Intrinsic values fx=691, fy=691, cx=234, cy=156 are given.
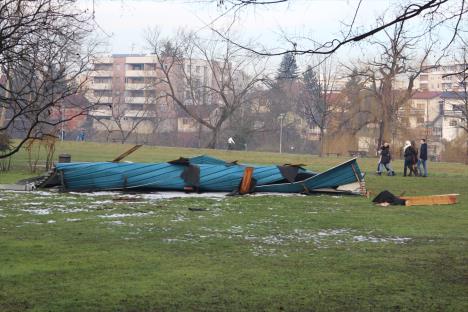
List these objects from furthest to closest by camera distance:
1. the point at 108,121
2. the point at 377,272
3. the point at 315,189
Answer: the point at 108,121 → the point at 315,189 → the point at 377,272

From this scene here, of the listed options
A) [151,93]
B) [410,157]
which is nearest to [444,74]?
[410,157]

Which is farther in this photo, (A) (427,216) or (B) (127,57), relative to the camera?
(B) (127,57)

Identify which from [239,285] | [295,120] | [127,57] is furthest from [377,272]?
[127,57]

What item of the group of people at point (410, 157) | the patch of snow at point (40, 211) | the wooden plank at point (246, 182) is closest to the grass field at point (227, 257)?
the patch of snow at point (40, 211)

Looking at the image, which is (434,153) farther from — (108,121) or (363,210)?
(363,210)

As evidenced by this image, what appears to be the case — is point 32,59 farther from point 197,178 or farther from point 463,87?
point 463,87

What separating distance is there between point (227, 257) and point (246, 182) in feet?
37.6

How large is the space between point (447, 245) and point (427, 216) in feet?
16.1

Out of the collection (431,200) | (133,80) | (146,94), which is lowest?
(431,200)

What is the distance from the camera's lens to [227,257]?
9945 millimetres

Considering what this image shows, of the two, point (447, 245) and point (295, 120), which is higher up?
point (295, 120)

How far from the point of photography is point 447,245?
11.6 meters

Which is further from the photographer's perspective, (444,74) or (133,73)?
(133,73)

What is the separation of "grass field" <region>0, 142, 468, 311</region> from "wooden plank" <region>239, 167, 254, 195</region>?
10.1ft
